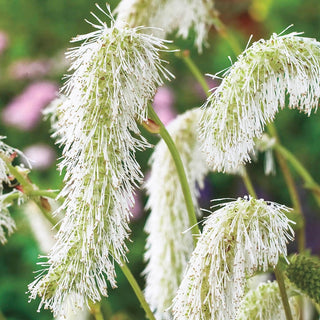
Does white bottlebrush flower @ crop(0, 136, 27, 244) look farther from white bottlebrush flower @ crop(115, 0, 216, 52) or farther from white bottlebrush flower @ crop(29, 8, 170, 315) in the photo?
white bottlebrush flower @ crop(115, 0, 216, 52)

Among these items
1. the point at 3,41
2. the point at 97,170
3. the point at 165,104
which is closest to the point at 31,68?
the point at 3,41

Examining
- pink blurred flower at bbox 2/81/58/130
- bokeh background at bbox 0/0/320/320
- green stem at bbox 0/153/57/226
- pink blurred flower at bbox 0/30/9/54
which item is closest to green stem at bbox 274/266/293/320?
Result: green stem at bbox 0/153/57/226

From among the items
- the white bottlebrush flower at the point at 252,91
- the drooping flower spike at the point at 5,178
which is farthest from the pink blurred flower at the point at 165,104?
the white bottlebrush flower at the point at 252,91

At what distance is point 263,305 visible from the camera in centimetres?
58

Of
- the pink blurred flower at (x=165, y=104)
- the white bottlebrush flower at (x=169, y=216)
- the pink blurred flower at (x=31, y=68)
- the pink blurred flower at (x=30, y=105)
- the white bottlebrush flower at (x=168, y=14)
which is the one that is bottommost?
the white bottlebrush flower at (x=169, y=216)

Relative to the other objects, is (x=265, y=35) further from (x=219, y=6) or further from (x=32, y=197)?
(x=32, y=197)

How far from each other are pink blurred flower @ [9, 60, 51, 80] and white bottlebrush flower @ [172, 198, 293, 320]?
1404mm

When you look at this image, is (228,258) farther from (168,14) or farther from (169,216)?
(168,14)

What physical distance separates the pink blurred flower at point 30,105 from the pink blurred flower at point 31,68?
35mm

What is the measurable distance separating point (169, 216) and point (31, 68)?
3.83 feet

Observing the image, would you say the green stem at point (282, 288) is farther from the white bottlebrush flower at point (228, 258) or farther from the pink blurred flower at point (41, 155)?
the pink blurred flower at point (41, 155)

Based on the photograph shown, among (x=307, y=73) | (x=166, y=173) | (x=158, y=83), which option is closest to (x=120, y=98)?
(x=158, y=83)

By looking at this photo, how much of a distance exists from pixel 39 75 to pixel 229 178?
0.59 meters

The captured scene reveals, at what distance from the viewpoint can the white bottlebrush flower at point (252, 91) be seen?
19.7 inches
